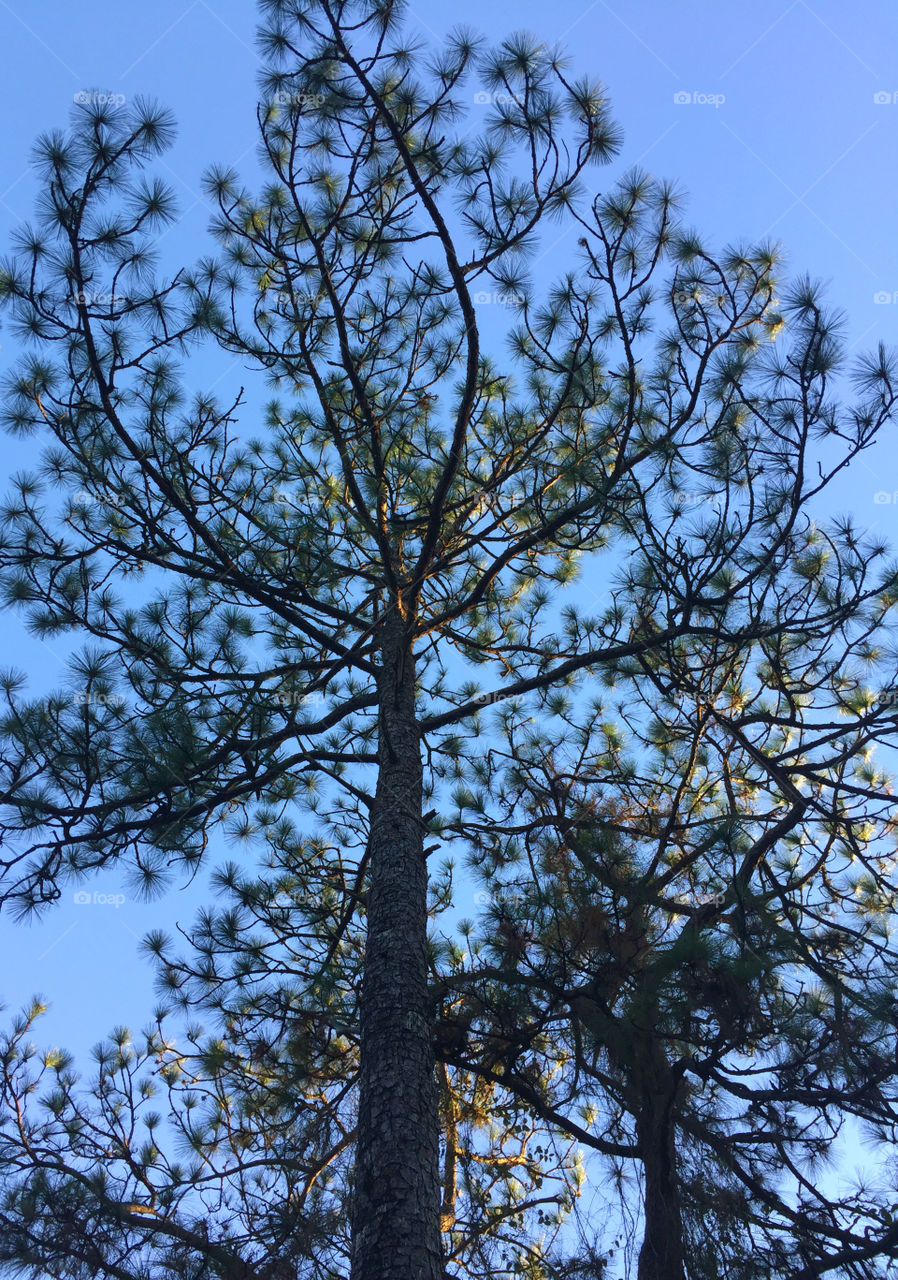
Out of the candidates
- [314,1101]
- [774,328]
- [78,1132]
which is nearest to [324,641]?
[314,1101]

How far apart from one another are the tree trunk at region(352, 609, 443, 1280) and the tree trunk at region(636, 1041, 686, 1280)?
2.47ft

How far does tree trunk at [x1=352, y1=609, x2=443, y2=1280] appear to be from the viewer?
2.73 metres

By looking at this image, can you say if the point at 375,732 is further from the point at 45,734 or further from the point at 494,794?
the point at 45,734

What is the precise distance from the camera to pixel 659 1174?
10.4 ft

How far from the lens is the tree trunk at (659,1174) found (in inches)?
119

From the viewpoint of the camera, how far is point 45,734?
4.28m

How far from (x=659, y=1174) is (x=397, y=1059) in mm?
1008

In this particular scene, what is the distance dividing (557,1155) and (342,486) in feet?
14.4
